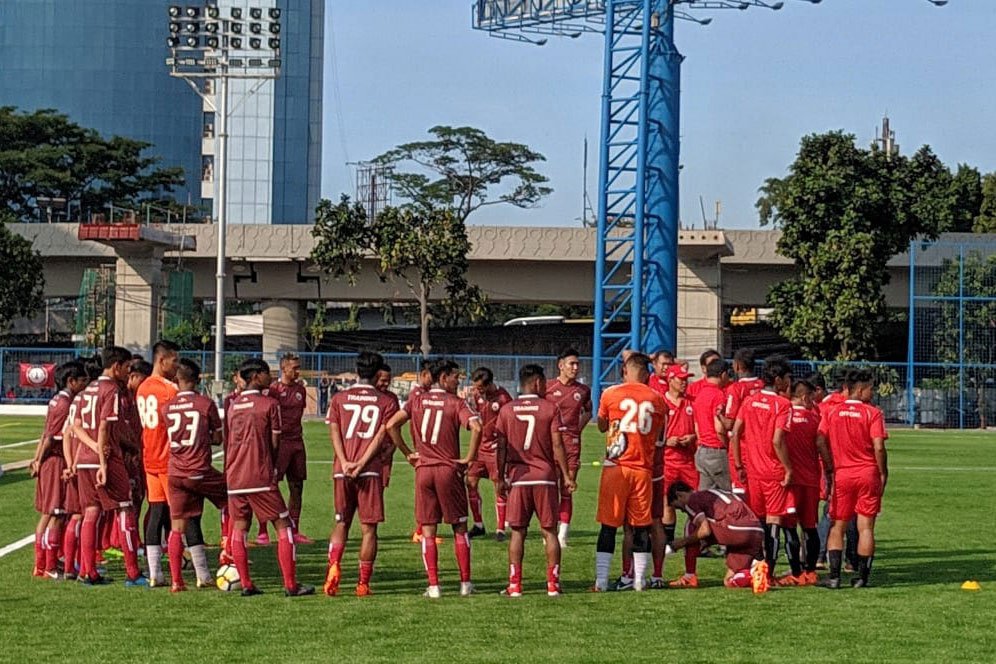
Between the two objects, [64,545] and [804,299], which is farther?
[804,299]

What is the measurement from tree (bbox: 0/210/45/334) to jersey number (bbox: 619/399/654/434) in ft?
156

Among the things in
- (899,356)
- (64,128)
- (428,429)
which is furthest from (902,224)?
(64,128)

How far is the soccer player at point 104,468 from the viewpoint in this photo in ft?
38.9

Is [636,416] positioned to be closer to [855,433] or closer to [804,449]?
[804,449]

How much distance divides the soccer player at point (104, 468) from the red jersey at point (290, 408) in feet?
9.12

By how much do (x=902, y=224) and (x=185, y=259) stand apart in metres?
29.9

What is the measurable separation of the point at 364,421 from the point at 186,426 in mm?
1516

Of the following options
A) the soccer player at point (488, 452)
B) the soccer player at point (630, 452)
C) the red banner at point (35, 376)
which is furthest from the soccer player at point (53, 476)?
the red banner at point (35, 376)

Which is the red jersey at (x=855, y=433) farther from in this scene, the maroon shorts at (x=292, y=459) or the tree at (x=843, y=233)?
the tree at (x=843, y=233)

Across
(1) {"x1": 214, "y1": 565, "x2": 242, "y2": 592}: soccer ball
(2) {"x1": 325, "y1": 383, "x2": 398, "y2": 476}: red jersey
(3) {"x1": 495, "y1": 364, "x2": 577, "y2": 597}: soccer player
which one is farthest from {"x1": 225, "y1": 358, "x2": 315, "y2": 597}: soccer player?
(3) {"x1": 495, "y1": 364, "x2": 577, "y2": 597}: soccer player

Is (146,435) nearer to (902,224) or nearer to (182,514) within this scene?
(182,514)

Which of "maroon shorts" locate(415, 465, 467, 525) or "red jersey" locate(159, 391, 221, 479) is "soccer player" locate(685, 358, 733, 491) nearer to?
"maroon shorts" locate(415, 465, 467, 525)

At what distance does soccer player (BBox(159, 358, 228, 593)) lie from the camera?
11570mm

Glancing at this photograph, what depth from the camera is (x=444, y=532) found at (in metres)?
16.5
